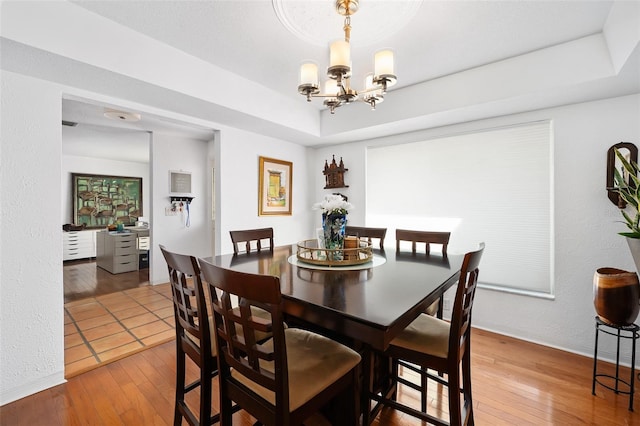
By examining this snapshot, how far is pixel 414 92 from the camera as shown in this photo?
2746 mm

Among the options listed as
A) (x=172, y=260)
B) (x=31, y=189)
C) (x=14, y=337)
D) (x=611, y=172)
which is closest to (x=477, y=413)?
(x=172, y=260)

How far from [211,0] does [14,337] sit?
8.16 feet

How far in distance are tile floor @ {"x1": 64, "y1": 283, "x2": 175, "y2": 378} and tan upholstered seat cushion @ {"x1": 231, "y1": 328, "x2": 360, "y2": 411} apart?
6.22 feet

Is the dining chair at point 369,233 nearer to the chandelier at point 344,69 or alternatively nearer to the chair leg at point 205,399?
the chandelier at point 344,69

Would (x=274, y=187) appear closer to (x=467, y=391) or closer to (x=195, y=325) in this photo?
(x=195, y=325)

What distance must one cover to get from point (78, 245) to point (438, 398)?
739cm

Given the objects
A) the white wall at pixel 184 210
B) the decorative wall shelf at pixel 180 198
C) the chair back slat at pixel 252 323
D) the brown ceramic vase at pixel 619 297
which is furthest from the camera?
the decorative wall shelf at pixel 180 198

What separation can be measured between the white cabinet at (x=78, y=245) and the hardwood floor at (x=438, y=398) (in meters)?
5.24

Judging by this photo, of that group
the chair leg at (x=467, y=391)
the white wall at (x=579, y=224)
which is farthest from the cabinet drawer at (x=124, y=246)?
the white wall at (x=579, y=224)

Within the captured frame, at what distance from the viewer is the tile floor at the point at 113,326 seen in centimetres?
229

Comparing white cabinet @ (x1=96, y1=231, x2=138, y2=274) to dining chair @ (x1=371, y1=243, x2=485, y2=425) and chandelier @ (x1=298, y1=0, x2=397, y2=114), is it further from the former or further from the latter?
dining chair @ (x1=371, y1=243, x2=485, y2=425)

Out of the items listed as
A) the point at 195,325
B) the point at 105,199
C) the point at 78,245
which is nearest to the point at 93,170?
the point at 105,199

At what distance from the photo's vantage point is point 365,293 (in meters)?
1.13

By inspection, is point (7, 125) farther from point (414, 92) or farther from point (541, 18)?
point (541, 18)
